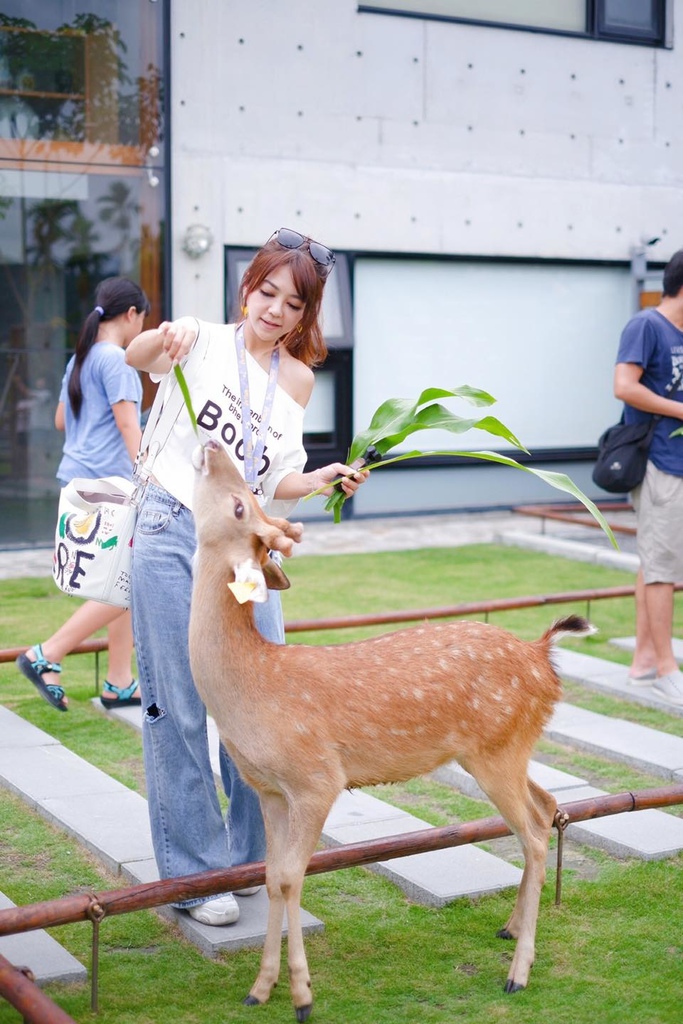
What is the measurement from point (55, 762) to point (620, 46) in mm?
12318

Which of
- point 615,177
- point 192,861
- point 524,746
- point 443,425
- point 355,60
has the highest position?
point 355,60

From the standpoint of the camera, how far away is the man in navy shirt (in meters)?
6.55

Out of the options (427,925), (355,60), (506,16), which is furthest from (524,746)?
(506,16)

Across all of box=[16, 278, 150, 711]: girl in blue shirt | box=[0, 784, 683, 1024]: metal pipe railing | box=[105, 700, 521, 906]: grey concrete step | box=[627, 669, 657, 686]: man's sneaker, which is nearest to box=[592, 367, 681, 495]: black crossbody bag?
box=[627, 669, 657, 686]: man's sneaker

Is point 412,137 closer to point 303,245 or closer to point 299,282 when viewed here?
point 303,245

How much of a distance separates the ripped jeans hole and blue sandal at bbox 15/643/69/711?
7.88 feet

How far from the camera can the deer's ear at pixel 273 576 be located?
341cm

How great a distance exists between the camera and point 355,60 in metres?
13.4

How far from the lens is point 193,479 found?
369cm

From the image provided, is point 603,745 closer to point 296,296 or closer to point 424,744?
point 424,744

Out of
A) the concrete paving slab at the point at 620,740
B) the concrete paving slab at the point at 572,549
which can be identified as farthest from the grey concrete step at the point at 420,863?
the concrete paving slab at the point at 572,549

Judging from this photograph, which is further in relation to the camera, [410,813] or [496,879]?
[410,813]

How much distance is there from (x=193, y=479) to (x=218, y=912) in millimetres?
1380

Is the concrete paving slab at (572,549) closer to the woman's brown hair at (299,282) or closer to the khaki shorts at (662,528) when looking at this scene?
the khaki shorts at (662,528)
